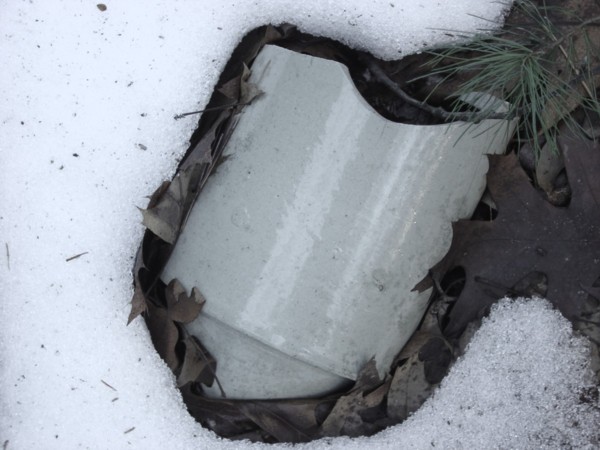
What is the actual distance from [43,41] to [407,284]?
31.0 inches

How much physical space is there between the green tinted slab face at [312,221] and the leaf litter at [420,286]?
46 millimetres

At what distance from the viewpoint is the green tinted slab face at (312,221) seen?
983 millimetres

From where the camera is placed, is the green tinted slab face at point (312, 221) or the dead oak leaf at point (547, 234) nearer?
the green tinted slab face at point (312, 221)

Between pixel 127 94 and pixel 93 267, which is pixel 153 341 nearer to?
pixel 93 267

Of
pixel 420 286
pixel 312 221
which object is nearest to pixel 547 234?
pixel 420 286

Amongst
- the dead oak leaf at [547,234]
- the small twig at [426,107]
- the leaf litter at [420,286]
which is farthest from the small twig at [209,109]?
the dead oak leaf at [547,234]

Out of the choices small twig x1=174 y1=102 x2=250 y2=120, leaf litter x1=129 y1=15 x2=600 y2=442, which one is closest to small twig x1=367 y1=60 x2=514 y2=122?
→ leaf litter x1=129 y1=15 x2=600 y2=442

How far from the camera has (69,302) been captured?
3.70ft

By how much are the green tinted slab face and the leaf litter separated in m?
0.05

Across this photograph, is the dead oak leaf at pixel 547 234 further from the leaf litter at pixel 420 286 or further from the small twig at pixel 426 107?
the small twig at pixel 426 107

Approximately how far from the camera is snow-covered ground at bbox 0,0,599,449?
112 centimetres

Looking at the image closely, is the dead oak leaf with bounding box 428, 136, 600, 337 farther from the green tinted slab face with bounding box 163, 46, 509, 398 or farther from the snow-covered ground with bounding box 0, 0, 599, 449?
the snow-covered ground with bounding box 0, 0, 599, 449

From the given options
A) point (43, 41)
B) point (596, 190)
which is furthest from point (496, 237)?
point (43, 41)

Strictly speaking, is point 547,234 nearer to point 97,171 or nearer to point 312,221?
point 312,221
